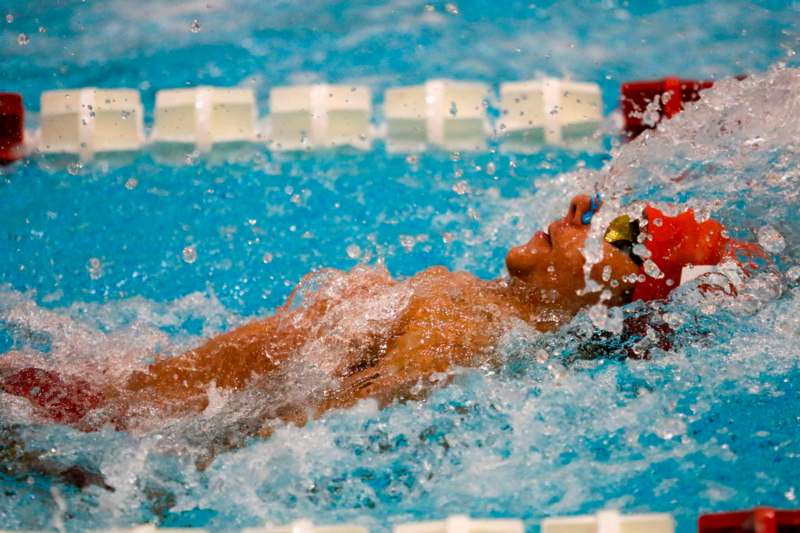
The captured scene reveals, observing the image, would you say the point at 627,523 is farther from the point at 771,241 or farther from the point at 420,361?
the point at 771,241

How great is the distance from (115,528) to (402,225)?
1.70 meters

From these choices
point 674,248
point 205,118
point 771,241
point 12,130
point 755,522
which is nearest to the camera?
point 755,522

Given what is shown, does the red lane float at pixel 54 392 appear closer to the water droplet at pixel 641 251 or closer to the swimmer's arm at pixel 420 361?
the swimmer's arm at pixel 420 361

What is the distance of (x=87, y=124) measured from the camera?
138 inches

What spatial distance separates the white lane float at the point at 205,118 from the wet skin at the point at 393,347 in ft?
4.48

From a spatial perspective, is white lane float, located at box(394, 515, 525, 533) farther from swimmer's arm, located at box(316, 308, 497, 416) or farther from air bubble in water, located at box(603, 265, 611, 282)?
air bubble in water, located at box(603, 265, 611, 282)

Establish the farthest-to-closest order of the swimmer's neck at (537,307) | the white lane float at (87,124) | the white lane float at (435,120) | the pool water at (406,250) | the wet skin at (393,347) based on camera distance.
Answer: the white lane float at (435,120) < the white lane float at (87,124) < the swimmer's neck at (537,307) < the wet skin at (393,347) < the pool water at (406,250)

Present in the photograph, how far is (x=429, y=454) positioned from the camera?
207 cm

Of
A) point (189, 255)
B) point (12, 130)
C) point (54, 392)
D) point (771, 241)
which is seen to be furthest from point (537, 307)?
point (12, 130)

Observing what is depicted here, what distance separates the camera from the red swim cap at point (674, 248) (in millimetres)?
2096

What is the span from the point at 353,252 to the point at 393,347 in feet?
3.38

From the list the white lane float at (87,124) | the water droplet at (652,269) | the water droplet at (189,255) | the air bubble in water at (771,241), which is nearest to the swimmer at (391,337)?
the water droplet at (652,269)

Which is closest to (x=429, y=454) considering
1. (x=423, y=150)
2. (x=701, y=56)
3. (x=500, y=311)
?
(x=500, y=311)

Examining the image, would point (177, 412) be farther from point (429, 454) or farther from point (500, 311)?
point (500, 311)
